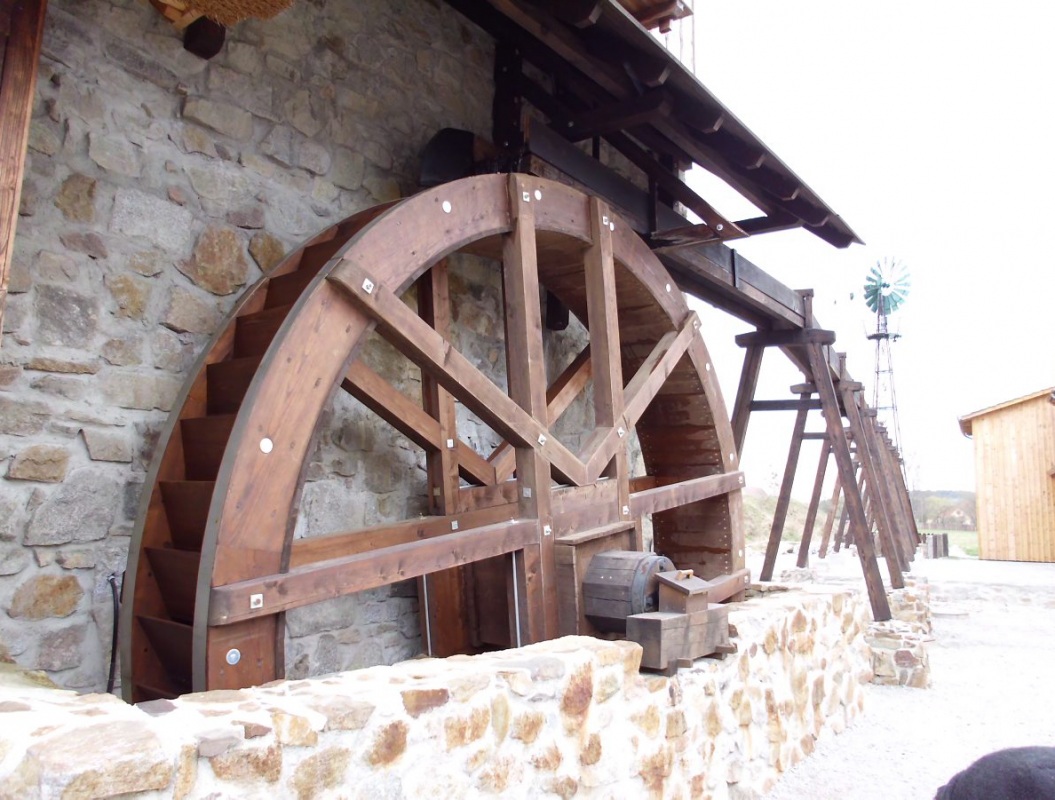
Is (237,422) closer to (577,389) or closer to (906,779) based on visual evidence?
(577,389)

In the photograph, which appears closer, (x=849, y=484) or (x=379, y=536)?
(x=379, y=536)

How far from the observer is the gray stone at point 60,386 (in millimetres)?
2588

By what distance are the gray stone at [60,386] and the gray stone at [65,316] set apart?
0.11 m

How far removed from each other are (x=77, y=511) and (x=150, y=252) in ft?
3.05

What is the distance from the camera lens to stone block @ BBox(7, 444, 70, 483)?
8.25 feet

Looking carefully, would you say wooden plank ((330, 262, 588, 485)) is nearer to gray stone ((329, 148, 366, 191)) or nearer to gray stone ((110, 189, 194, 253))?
gray stone ((110, 189, 194, 253))

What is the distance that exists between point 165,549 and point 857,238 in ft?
15.5

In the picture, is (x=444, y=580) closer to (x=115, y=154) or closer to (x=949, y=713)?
(x=115, y=154)

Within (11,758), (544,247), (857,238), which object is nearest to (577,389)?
(544,247)

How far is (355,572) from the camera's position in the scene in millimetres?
2578

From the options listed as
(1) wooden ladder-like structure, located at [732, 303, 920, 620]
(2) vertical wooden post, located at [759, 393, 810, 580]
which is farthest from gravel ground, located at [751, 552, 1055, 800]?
(2) vertical wooden post, located at [759, 393, 810, 580]

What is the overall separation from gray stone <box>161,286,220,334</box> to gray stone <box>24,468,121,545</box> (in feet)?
1.98

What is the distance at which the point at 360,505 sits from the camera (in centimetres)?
367

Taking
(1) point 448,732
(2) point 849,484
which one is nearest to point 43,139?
(1) point 448,732
